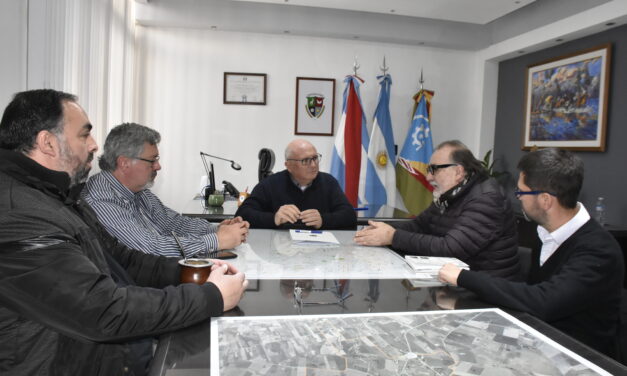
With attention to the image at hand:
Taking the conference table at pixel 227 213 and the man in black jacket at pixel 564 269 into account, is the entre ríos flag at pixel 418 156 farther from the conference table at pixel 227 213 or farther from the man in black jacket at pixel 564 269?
the man in black jacket at pixel 564 269

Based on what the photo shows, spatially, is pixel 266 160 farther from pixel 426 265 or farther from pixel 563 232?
pixel 563 232

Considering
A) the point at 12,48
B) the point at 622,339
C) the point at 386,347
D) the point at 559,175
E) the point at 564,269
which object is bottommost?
the point at 622,339

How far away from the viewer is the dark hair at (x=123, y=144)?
1981 millimetres

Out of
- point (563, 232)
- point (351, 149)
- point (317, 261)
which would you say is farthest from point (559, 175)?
point (351, 149)

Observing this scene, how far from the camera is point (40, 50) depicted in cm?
277

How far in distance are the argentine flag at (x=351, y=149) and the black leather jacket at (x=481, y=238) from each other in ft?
10.2

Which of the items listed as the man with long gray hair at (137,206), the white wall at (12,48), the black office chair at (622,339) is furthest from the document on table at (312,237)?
the white wall at (12,48)

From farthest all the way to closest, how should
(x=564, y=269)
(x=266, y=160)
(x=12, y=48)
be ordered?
(x=266, y=160) < (x=12, y=48) < (x=564, y=269)

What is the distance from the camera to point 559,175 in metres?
1.61

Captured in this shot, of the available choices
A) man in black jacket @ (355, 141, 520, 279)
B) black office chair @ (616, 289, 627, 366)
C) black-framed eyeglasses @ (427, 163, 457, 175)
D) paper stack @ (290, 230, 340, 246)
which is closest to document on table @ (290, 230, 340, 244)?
paper stack @ (290, 230, 340, 246)

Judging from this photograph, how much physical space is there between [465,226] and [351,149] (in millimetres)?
3307

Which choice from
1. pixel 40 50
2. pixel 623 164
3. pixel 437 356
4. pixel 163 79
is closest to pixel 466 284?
pixel 437 356

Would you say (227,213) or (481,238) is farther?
(227,213)

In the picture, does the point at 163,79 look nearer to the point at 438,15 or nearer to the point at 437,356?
the point at 438,15
